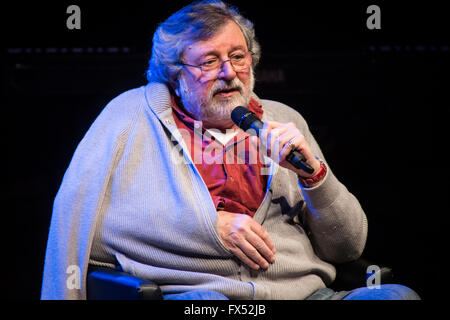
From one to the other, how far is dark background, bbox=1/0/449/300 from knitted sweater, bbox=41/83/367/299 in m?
0.89

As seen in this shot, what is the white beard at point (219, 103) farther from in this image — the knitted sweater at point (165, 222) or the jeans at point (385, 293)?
the jeans at point (385, 293)

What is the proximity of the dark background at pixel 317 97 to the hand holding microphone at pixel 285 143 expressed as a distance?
1166 mm

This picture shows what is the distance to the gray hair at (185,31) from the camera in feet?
6.29

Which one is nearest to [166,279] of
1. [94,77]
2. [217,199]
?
[217,199]

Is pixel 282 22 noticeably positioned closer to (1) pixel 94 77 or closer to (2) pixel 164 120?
(1) pixel 94 77

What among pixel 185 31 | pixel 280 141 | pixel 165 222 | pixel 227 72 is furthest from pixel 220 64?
pixel 165 222

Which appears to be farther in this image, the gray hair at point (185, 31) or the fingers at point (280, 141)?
the gray hair at point (185, 31)

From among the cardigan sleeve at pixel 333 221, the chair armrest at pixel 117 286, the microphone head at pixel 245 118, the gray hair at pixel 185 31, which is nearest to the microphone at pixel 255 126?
the microphone head at pixel 245 118

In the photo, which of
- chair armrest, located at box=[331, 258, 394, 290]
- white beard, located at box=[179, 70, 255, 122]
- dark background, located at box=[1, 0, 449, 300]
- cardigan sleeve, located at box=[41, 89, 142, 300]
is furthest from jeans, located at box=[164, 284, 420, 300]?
dark background, located at box=[1, 0, 449, 300]

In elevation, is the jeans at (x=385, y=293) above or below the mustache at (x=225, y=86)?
below

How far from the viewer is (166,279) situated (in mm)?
1665

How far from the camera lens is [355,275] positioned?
5.98 feet

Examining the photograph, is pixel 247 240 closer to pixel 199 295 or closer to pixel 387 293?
pixel 199 295

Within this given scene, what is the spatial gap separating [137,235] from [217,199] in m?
0.31
